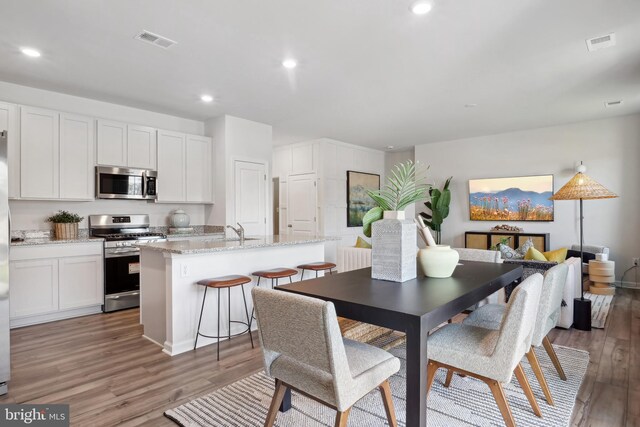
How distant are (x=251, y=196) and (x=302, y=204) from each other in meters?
1.88

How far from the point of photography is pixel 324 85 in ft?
13.4

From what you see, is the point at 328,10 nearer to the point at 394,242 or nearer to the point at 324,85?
the point at 324,85

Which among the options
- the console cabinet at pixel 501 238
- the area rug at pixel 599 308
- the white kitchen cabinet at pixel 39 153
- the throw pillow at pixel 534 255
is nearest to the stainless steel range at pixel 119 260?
the white kitchen cabinet at pixel 39 153

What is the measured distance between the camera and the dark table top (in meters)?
1.57

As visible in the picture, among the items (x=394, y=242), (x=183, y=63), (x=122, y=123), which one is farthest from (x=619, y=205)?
(x=122, y=123)

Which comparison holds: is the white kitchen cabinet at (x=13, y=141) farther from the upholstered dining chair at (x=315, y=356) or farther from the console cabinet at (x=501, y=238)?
the console cabinet at (x=501, y=238)

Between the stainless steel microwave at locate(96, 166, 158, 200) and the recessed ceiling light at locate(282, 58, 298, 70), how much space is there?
255cm

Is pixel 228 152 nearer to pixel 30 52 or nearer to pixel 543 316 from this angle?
pixel 30 52

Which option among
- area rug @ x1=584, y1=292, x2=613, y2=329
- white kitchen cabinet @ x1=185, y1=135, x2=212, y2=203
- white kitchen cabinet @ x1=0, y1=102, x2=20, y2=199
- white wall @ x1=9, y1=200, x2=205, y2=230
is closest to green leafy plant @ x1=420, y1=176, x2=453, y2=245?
area rug @ x1=584, y1=292, x2=613, y2=329

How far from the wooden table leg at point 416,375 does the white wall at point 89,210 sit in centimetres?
471

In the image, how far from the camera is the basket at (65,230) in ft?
13.9

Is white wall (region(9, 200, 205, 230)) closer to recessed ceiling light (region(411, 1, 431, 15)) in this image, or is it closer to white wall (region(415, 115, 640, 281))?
recessed ceiling light (region(411, 1, 431, 15))

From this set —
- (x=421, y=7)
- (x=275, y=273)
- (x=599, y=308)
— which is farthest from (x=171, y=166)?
(x=599, y=308)

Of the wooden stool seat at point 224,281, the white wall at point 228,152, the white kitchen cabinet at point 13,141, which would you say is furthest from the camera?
the white wall at point 228,152
